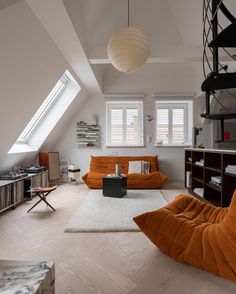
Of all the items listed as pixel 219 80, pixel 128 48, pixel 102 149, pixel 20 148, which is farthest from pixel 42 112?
pixel 219 80

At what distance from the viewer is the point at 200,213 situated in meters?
2.39

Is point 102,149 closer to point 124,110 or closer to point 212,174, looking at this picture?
point 124,110

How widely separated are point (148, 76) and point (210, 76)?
4.52 m

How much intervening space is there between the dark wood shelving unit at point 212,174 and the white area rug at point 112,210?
0.73m

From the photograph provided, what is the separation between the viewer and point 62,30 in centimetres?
271

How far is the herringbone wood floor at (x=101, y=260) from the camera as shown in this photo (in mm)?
1640

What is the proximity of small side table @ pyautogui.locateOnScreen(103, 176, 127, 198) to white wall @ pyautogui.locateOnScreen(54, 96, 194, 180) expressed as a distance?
6.18ft

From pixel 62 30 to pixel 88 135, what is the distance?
351 cm

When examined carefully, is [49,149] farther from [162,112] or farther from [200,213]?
[200,213]

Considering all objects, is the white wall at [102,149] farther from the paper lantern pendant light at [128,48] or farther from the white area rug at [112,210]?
the paper lantern pendant light at [128,48]

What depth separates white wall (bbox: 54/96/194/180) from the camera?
602 centimetres

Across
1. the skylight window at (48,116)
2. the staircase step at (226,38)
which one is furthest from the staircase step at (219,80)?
the skylight window at (48,116)

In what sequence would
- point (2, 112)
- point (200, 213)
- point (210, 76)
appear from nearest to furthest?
point (210, 76)
point (200, 213)
point (2, 112)


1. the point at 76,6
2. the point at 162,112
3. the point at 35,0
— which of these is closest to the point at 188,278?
the point at 35,0
